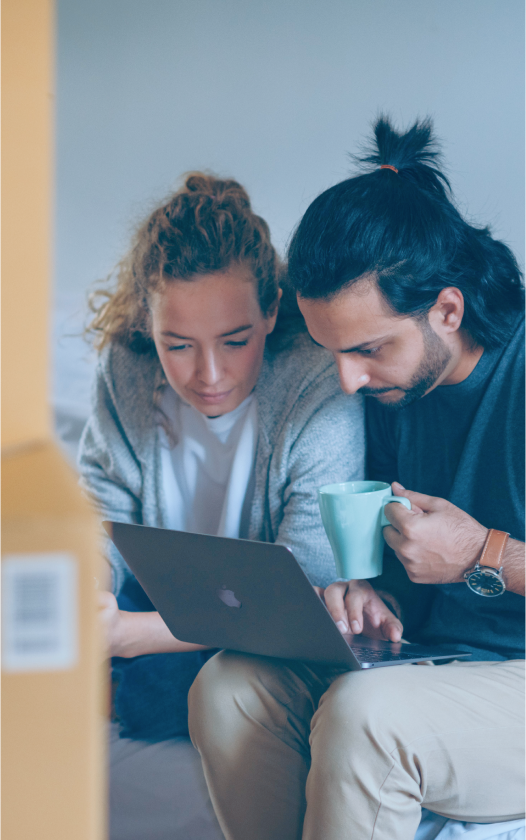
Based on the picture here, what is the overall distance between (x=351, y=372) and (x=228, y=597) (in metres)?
0.37

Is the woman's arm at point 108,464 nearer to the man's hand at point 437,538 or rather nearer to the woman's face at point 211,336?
the woman's face at point 211,336

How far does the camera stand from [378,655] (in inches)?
31.6

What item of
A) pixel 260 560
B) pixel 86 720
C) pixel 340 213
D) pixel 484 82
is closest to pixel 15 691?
pixel 86 720

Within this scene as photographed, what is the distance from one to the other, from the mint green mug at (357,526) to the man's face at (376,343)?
0.16 meters

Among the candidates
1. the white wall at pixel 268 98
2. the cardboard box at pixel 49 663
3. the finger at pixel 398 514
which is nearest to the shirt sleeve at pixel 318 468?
the finger at pixel 398 514

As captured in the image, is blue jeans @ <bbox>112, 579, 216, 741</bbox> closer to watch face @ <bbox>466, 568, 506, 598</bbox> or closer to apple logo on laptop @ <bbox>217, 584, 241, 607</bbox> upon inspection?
apple logo on laptop @ <bbox>217, 584, 241, 607</bbox>

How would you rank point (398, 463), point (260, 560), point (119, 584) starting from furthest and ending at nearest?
point (119, 584), point (398, 463), point (260, 560)

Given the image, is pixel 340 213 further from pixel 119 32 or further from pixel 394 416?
pixel 119 32

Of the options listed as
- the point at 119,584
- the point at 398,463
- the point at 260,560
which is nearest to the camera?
the point at 260,560

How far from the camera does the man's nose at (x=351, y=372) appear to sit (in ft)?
3.13

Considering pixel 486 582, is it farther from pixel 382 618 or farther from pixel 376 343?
pixel 376 343

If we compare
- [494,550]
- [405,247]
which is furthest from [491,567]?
[405,247]

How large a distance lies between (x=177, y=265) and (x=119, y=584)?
0.56m

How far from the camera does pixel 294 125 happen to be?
1.31m
